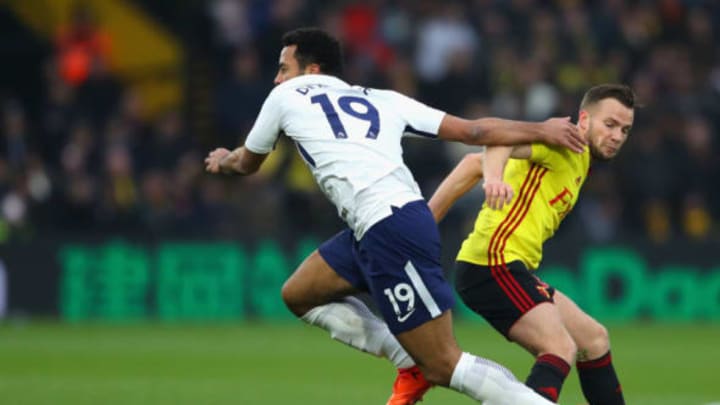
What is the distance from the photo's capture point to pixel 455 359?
7.09m

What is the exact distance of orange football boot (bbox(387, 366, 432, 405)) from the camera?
767 cm

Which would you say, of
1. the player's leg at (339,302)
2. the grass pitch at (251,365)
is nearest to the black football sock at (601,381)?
the player's leg at (339,302)

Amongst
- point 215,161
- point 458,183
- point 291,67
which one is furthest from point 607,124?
point 215,161

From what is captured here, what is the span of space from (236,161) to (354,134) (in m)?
0.75

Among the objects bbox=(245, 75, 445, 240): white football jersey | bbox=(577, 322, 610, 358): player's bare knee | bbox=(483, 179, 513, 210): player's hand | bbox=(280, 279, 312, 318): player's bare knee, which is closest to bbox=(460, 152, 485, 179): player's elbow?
bbox=(245, 75, 445, 240): white football jersey

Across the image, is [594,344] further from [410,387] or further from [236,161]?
[236,161]

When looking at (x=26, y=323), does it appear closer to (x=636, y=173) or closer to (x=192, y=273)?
(x=192, y=273)

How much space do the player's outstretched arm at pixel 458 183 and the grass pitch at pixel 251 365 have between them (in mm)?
2379

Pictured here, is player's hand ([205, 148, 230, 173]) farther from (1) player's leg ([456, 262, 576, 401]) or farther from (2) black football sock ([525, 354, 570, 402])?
(2) black football sock ([525, 354, 570, 402])

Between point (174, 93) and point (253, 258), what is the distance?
15.2 feet

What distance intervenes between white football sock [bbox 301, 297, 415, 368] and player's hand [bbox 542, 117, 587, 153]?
4.42 feet

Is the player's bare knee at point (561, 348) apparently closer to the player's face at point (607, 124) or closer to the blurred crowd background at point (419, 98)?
the player's face at point (607, 124)

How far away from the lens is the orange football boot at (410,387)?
25.2 ft

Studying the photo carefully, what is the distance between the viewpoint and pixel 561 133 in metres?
7.20
